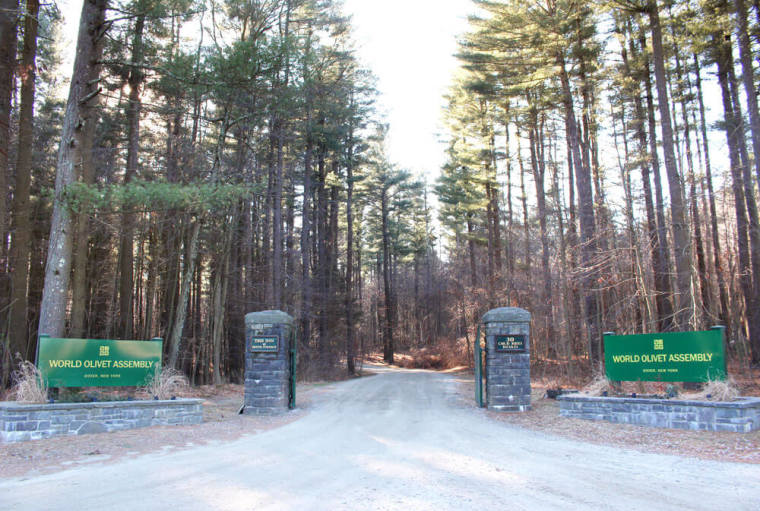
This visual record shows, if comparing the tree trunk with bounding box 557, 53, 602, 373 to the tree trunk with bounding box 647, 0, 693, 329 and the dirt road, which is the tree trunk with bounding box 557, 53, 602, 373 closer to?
the tree trunk with bounding box 647, 0, 693, 329

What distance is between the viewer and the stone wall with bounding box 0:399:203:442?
23.4ft

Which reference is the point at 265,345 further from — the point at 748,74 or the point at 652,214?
the point at 748,74

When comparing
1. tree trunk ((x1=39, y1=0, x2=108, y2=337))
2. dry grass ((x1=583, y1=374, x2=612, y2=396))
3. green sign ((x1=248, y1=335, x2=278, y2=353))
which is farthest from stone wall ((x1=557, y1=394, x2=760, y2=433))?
tree trunk ((x1=39, y1=0, x2=108, y2=337))

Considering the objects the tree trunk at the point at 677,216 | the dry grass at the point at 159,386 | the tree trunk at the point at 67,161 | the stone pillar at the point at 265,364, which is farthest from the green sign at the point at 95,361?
the tree trunk at the point at 677,216

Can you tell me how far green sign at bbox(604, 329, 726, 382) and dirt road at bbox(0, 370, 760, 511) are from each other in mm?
2556

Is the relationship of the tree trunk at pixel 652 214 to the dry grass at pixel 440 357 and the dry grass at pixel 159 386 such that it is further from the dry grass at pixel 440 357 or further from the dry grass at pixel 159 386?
the dry grass at pixel 440 357

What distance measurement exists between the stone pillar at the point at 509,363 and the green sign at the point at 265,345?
480cm

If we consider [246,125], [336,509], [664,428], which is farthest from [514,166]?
[336,509]

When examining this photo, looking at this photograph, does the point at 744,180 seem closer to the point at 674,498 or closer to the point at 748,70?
the point at 748,70

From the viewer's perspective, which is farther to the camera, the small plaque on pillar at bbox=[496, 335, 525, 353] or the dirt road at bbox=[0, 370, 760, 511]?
the small plaque on pillar at bbox=[496, 335, 525, 353]

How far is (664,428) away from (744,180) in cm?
972

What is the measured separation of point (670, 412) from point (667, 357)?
1.12 m

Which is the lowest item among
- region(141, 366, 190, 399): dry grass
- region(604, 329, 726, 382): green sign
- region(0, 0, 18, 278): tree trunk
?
region(141, 366, 190, 399): dry grass

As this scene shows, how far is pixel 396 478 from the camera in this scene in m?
5.20
